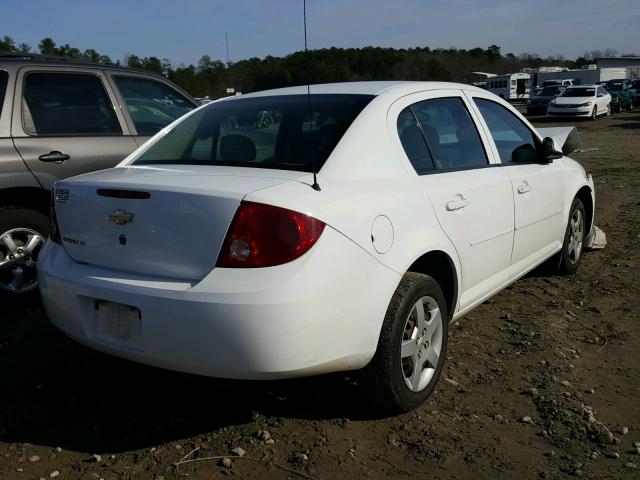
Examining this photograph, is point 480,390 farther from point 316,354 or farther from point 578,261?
point 578,261

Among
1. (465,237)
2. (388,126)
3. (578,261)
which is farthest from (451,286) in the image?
(578,261)

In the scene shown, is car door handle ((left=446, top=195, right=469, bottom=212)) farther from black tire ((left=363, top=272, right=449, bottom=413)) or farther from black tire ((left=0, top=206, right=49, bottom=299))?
black tire ((left=0, top=206, right=49, bottom=299))

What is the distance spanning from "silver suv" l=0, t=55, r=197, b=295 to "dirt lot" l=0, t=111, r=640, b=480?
0.67 meters

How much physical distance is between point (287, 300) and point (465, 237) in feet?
4.49

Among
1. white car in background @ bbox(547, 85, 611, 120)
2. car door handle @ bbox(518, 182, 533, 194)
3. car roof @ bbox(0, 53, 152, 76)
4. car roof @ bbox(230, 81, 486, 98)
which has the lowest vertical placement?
white car in background @ bbox(547, 85, 611, 120)

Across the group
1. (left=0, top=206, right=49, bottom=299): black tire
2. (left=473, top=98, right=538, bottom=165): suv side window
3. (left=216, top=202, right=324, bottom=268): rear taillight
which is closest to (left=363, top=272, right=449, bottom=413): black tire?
(left=216, top=202, right=324, bottom=268): rear taillight

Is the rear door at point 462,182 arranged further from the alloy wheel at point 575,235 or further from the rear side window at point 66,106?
the rear side window at point 66,106

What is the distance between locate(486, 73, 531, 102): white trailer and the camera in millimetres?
49875

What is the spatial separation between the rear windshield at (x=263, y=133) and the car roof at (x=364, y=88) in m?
0.09

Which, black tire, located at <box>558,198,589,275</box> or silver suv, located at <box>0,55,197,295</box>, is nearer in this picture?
silver suv, located at <box>0,55,197,295</box>

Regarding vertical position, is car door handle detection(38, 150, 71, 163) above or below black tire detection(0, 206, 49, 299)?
above

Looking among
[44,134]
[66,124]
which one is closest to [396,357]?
[44,134]

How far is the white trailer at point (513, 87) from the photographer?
49.9 m

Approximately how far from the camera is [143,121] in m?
5.45
